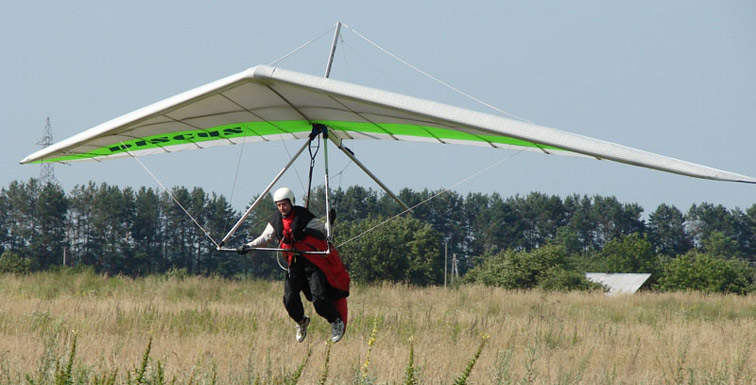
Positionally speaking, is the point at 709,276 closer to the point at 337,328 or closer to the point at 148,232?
the point at 337,328

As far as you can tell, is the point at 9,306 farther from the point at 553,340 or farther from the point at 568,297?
the point at 568,297

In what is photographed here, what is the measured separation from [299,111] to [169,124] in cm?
180

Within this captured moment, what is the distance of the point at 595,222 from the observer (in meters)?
98.9

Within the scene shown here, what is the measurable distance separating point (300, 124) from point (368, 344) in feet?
9.07

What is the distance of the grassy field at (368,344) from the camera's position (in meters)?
6.73

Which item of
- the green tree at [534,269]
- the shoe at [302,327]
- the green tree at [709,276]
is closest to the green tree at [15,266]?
the shoe at [302,327]

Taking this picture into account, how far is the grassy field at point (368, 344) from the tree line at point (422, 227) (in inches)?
1526

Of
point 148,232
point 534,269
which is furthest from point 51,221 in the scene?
point 534,269

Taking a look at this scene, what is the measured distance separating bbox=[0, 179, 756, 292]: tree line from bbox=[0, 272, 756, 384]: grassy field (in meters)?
38.8

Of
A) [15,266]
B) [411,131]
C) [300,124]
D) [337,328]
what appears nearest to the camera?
[337,328]

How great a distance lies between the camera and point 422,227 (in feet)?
194

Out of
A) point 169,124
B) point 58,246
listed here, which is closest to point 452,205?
point 58,246

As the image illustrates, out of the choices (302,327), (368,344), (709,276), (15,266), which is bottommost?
(709,276)

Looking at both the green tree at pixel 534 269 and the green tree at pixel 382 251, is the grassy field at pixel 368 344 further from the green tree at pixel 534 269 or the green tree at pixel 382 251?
the green tree at pixel 382 251
